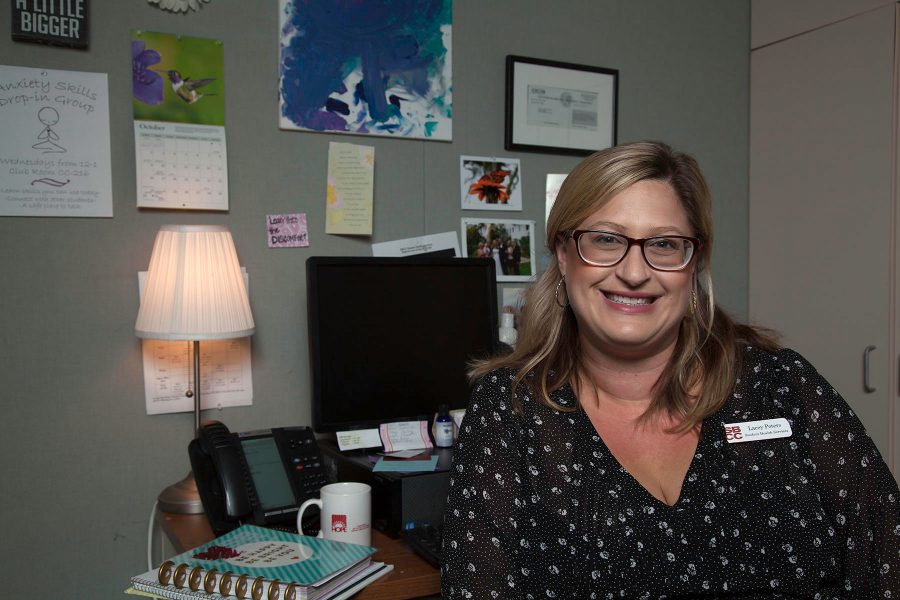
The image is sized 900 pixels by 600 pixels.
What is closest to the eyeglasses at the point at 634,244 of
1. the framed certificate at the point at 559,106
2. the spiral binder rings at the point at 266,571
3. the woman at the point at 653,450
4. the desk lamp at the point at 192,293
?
the woman at the point at 653,450

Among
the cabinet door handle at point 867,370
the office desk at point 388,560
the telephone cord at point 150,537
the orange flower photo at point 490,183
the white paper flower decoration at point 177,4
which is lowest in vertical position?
the telephone cord at point 150,537

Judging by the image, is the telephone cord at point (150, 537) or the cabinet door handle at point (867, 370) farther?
the cabinet door handle at point (867, 370)

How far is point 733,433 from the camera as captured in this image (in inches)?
51.6

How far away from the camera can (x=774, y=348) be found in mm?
1415

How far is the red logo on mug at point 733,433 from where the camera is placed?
51.5 inches

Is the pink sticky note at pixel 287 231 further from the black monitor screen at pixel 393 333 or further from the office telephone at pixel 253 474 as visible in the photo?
the office telephone at pixel 253 474

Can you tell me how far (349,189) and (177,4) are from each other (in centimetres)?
57

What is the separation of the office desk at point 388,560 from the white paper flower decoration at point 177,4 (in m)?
1.12

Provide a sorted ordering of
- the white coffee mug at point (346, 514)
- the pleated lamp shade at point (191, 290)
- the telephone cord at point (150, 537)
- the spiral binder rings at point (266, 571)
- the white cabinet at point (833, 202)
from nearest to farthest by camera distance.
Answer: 1. the spiral binder rings at point (266, 571)
2. the white coffee mug at point (346, 514)
3. the pleated lamp shade at point (191, 290)
4. the telephone cord at point (150, 537)
5. the white cabinet at point (833, 202)

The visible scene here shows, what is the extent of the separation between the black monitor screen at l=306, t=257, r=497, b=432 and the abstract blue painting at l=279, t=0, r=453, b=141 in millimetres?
390

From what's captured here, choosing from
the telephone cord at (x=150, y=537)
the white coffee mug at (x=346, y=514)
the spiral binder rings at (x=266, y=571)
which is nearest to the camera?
the spiral binder rings at (x=266, y=571)

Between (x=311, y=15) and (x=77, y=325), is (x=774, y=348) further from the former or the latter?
(x=77, y=325)

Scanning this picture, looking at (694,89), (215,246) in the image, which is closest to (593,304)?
(215,246)

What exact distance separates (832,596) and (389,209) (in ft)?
4.27
